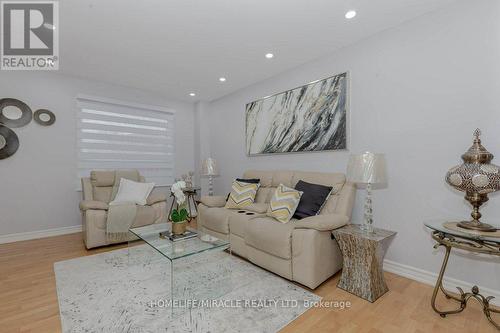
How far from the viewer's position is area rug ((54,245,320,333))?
5.30ft

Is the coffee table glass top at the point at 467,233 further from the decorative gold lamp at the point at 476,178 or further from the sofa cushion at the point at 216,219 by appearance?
the sofa cushion at the point at 216,219

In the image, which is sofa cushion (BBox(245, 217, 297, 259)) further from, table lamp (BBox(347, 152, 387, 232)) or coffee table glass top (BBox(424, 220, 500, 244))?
coffee table glass top (BBox(424, 220, 500, 244))

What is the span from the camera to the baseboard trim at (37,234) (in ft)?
10.9

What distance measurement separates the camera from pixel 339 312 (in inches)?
68.7

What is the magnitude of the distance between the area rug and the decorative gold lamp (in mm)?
1329

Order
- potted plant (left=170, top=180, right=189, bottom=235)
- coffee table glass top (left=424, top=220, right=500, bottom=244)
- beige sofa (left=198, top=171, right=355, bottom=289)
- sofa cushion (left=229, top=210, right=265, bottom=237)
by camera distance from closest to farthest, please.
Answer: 1. coffee table glass top (left=424, top=220, right=500, bottom=244)
2. beige sofa (left=198, top=171, right=355, bottom=289)
3. potted plant (left=170, top=180, right=189, bottom=235)
4. sofa cushion (left=229, top=210, right=265, bottom=237)

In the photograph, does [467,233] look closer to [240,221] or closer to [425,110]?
[425,110]

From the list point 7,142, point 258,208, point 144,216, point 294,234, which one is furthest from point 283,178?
point 7,142

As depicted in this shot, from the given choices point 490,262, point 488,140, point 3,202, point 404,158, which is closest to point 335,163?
point 404,158

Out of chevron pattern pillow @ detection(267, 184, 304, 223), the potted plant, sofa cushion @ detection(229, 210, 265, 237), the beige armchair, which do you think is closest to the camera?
the potted plant

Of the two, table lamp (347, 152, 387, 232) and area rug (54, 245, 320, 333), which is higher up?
table lamp (347, 152, 387, 232)

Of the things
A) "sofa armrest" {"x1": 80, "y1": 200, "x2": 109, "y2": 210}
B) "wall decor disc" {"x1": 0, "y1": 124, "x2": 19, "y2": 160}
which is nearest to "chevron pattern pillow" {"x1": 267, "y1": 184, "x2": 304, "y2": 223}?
"sofa armrest" {"x1": 80, "y1": 200, "x2": 109, "y2": 210}

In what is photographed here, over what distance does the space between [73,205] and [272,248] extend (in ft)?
11.3

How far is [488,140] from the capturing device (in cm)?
190
